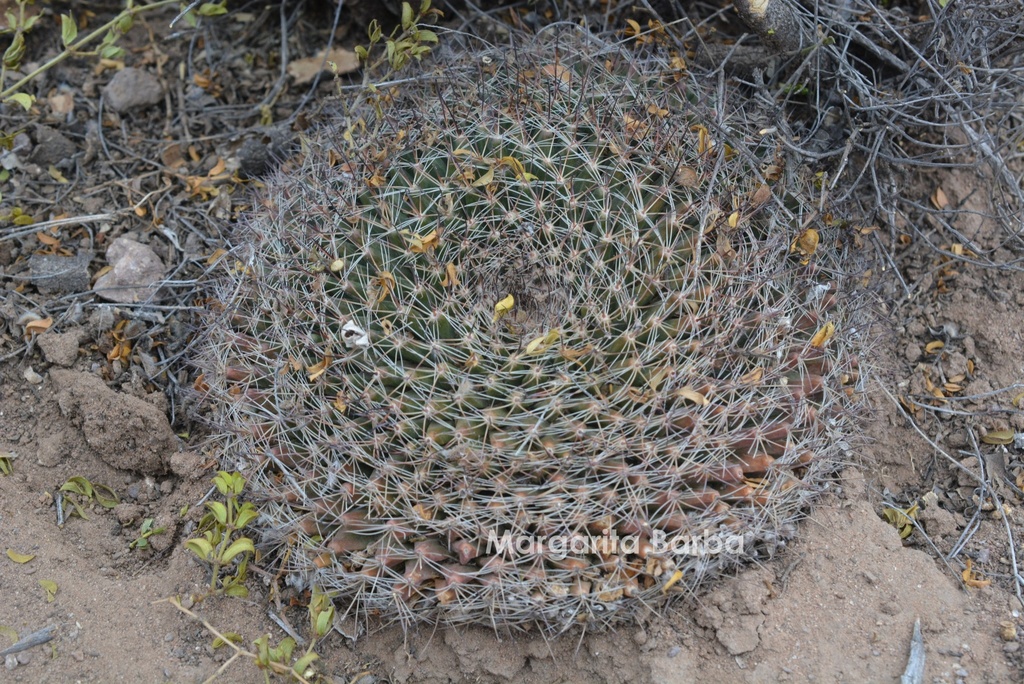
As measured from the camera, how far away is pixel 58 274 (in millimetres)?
4031

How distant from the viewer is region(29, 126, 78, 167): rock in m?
4.48

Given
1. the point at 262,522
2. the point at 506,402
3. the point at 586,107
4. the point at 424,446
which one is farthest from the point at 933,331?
the point at 262,522

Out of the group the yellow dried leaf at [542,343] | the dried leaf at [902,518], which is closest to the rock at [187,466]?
the yellow dried leaf at [542,343]

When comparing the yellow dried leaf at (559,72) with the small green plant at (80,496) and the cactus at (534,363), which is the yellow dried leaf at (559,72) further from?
the small green plant at (80,496)

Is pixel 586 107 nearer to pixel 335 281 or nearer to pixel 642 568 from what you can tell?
pixel 335 281

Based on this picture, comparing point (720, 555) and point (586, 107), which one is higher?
point (586, 107)

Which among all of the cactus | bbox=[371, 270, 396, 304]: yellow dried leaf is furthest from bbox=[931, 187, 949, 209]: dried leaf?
bbox=[371, 270, 396, 304]: yellow dried leaf

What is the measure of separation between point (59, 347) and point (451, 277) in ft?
6.13

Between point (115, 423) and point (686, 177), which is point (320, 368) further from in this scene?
point (686, 177)

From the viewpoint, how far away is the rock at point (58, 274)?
4.04 metres

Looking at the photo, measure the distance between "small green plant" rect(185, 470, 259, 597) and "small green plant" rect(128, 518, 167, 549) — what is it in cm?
25

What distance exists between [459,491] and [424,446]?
7.8 inches

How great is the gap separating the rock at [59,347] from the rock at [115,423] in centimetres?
10

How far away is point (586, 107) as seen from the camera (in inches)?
138
